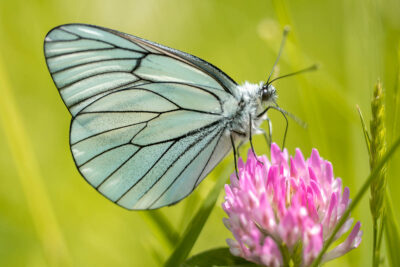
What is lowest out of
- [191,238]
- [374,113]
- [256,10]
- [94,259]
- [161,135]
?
[94,259]

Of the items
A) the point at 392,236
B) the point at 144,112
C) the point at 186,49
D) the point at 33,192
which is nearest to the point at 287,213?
the point at 392,236

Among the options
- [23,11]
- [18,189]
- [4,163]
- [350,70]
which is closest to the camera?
[350,70]

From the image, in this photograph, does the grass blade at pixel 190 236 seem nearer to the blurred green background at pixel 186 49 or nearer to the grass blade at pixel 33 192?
the blurred green background at pixel 186 49

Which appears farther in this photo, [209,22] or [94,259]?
[209,22]

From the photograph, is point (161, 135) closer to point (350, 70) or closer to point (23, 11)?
point (350, 70)

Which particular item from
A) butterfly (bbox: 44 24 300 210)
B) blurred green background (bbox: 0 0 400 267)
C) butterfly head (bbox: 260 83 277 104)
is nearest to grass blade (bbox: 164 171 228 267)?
blurred green background (bbox: 0 0 400 267)

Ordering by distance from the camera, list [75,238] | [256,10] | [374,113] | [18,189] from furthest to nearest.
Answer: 1. [256,10]
2. [18,189]
3. [75,238]
4. [374,113]

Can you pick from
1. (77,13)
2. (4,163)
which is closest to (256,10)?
(77,13)
